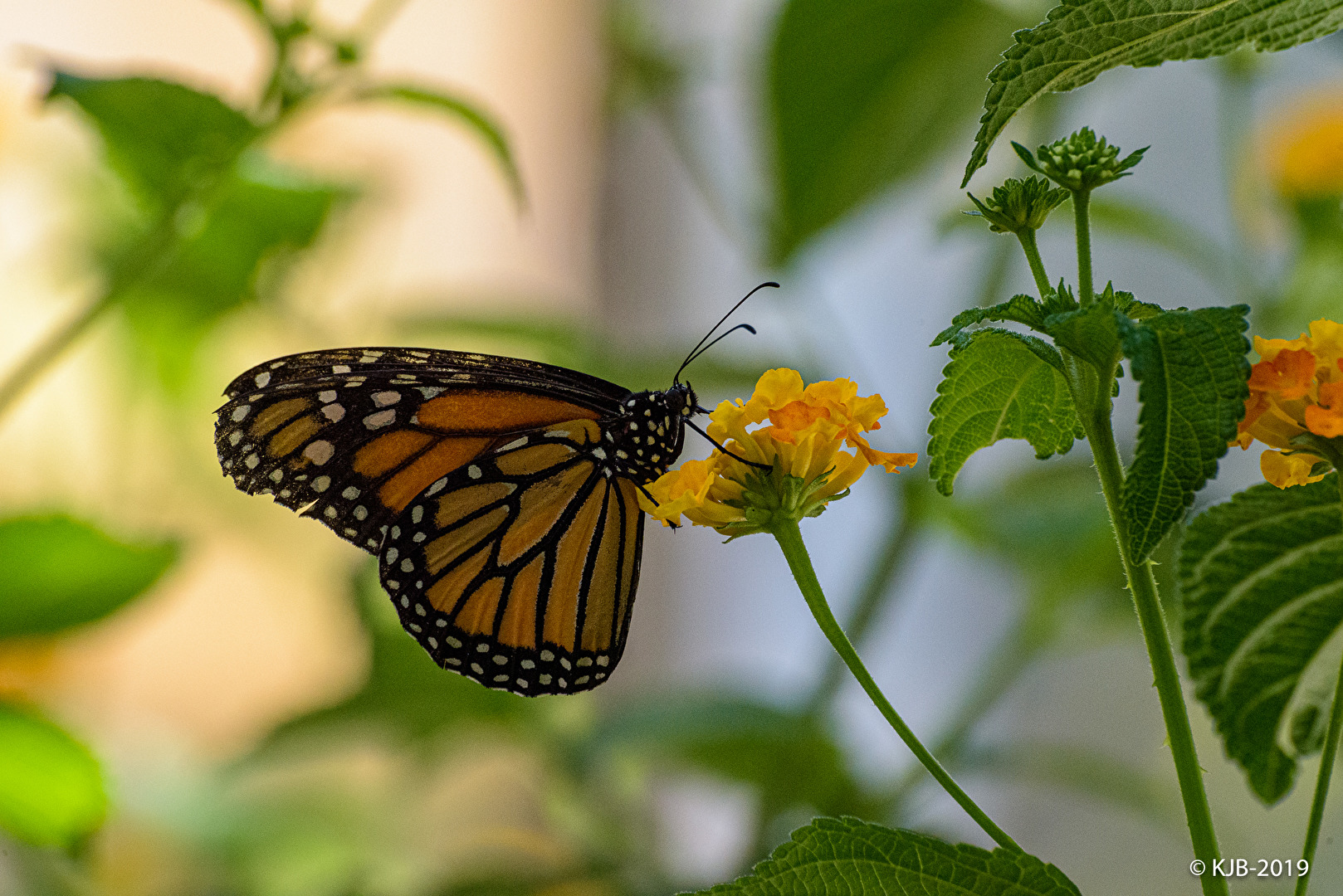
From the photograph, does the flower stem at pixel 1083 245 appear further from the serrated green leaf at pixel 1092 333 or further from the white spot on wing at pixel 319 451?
the white spot on wing at pixel 319 451

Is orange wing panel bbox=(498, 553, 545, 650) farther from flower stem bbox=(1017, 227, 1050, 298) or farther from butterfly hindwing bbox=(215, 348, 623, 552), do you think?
flower stem bbox=(1017, 227, 1050, 298)

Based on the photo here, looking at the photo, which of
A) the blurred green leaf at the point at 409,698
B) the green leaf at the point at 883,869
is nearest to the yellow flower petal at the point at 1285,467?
the green leaf at the point at 883,869

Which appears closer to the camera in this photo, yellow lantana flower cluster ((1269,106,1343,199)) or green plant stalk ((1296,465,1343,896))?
green plant stalk ((1296,465,1343,896))

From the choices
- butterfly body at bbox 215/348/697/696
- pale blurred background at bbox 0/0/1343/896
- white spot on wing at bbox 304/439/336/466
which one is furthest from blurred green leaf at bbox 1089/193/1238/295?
white spot on wing at bbox 304/439/336/466

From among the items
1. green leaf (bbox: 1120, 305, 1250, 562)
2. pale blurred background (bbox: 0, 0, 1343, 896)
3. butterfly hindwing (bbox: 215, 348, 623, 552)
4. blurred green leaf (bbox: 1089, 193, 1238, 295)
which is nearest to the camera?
green leaf (bbox: 1120, 305, 1250, 562)

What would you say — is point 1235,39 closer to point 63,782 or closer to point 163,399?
point 63,782
